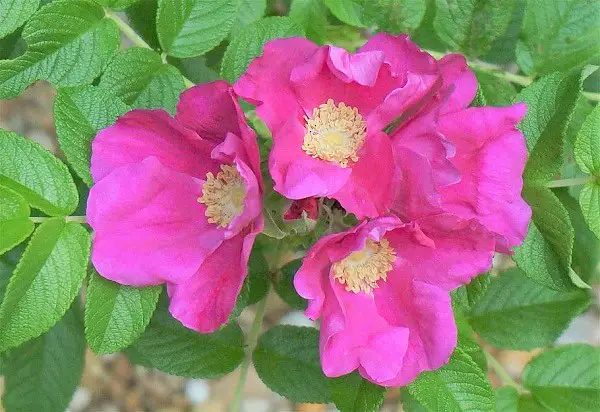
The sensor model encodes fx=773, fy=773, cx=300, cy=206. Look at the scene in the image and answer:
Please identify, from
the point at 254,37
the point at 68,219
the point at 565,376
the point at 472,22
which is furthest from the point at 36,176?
the point at 565,376

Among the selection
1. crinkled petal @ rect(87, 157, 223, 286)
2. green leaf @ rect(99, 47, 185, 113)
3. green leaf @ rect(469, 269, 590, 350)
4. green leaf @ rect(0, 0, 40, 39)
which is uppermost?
green leaf @ rect(0, 0, 40, 39)

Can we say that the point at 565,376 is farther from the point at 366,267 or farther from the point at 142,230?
the point at 142,230

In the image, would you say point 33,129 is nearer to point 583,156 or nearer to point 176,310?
point 176,310

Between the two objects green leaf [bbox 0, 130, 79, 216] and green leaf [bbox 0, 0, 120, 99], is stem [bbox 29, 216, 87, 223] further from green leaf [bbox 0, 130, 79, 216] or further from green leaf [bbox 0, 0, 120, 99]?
green leaf [bbox 0, 0, 120, 99]

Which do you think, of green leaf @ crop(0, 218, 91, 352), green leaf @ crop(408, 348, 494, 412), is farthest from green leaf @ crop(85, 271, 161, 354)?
green leaf @ crop(408, 348, 494, 412)

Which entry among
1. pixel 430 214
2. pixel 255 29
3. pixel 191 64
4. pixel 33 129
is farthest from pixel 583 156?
pixel 33 129

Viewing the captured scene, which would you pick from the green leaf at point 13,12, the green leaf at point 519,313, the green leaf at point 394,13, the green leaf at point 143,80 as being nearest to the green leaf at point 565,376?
the green leaf at point 519,313

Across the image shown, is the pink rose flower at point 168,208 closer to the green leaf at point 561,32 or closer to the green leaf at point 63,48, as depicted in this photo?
the green leaf at point 63,48
